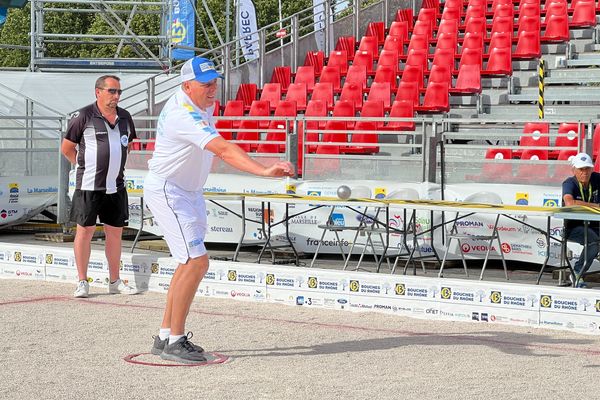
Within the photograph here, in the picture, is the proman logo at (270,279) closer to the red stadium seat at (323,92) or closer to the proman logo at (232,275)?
the proman logo at (232,275)

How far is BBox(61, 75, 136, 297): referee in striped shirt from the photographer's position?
10164 millimetres

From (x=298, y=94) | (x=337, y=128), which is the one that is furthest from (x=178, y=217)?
(x=298, y=94)

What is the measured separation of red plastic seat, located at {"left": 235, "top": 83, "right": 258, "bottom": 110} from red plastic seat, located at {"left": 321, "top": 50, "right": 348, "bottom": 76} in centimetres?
134

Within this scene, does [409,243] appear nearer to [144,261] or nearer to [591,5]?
[144,261]

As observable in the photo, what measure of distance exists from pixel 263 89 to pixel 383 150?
11.3 ft

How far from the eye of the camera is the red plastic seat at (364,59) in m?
18.7

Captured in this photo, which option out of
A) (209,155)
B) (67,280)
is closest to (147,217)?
(67,280)

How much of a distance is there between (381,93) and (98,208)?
25.2 ft

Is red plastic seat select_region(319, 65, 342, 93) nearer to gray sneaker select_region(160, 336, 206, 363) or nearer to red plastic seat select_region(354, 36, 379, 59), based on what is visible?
red plastic seat select_region(354, 36, 379, 59)

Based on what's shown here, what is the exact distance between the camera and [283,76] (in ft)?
62.8

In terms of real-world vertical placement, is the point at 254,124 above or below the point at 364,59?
below

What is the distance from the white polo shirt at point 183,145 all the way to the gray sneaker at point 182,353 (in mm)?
991

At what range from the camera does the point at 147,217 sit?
13.6 metres

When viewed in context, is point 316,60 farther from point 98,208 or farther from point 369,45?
point 98,208
